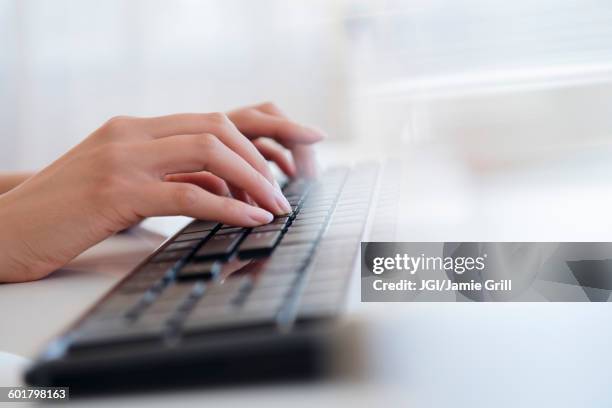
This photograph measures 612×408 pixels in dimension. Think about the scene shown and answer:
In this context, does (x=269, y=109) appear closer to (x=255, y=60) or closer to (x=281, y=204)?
(x=281, y=204)

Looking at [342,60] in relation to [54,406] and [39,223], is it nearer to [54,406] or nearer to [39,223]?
[39,223]

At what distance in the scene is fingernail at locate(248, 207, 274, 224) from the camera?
1.48 feet

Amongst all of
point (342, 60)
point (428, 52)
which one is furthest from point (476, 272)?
point (342, 60)

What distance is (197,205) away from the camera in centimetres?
46

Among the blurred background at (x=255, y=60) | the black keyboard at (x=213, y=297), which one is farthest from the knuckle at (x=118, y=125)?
the blurred background at (x=255, y=60)

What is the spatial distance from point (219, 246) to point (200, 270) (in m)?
0.06

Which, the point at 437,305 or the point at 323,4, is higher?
the point at 323,4

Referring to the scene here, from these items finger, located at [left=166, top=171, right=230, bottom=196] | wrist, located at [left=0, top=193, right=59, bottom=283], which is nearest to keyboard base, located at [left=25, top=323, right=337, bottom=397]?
wrist, located at [left=0, top=193, right=59, bottom=283]

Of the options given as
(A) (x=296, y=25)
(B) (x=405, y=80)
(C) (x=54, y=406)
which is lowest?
(C) (x=54, y=406)

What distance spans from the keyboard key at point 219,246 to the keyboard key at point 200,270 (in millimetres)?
14

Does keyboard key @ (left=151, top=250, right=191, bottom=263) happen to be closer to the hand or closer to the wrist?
the wrist

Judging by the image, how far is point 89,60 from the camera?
1.50 metres

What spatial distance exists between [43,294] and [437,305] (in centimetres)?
24

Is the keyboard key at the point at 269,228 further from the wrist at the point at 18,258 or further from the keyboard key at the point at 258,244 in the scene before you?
the wrist at the point at 18,258
